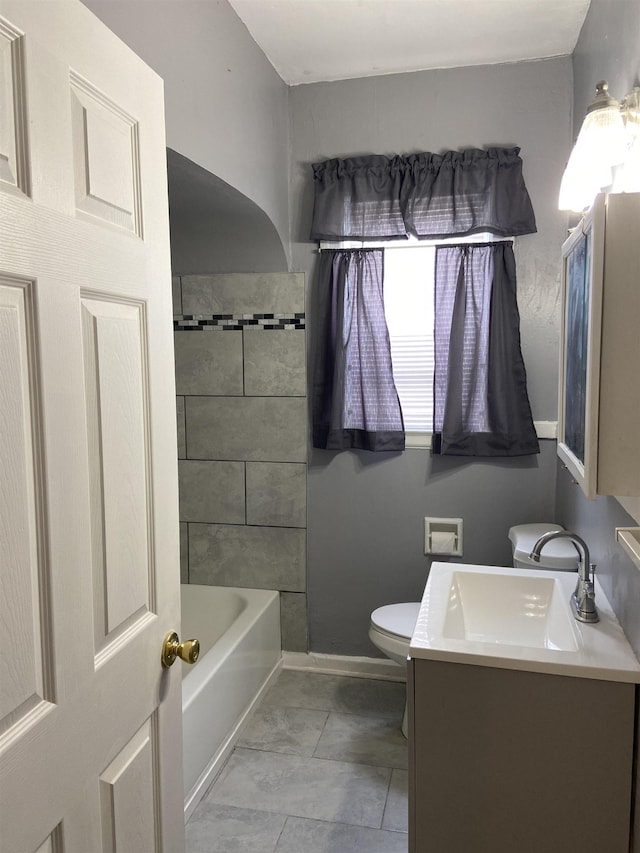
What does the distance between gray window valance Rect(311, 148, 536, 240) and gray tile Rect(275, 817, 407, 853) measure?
7.37ft

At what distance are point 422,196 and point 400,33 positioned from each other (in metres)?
0.61

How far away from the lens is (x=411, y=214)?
2.81 metres

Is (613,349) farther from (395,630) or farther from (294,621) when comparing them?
(294,621)

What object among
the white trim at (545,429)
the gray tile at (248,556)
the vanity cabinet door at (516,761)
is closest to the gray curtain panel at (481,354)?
the white trim at (545,429)

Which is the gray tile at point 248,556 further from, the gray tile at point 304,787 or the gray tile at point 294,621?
the gray tile at point 304,787

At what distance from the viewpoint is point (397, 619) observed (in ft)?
8.76

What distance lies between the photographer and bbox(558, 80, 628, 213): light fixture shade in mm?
1515

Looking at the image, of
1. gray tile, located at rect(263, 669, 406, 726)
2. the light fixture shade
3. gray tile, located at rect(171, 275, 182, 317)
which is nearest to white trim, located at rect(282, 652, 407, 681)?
gray tile, located at rect(263, 669, 406, 726)

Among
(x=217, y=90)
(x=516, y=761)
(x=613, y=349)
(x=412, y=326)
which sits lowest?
Result: (x=516, y=761)

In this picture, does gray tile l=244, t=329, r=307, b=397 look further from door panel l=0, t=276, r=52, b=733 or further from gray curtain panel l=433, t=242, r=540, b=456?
door panel l=0, t=276, r=52, b=733

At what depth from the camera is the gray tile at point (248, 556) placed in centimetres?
316

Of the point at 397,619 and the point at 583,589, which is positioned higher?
the point at 583,589

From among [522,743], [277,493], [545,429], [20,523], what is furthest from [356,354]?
[20,523]

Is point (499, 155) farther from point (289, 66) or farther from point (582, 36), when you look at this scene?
point (289, 66)
